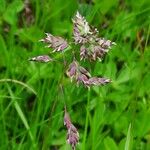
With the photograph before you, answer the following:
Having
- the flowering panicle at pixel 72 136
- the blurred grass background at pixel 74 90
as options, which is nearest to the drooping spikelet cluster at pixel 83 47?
the flowering panicle at pixel 72 136

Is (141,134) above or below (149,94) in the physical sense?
below

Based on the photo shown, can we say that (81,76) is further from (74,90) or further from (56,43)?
(74,90)

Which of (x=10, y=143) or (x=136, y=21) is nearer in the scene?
(x=10, y=143)

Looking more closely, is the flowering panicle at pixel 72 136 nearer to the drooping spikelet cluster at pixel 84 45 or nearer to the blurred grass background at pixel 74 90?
the drooping spikelet cluster at pixel 84 45

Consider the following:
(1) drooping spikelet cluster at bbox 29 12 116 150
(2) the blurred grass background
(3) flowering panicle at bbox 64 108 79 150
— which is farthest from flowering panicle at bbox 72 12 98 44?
(2) the blurred grass background

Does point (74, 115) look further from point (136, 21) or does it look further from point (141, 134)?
point (136, 21)

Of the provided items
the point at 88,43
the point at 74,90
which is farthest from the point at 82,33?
the point at 74,90

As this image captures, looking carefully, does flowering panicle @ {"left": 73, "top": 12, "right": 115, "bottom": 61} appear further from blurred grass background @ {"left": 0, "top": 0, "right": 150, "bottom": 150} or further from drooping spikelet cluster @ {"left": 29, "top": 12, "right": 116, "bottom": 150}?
blurred grass background @ {"left": 0, "top": 0, "right": 150, "bottom": 150}

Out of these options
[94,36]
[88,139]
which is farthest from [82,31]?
[88,139]
